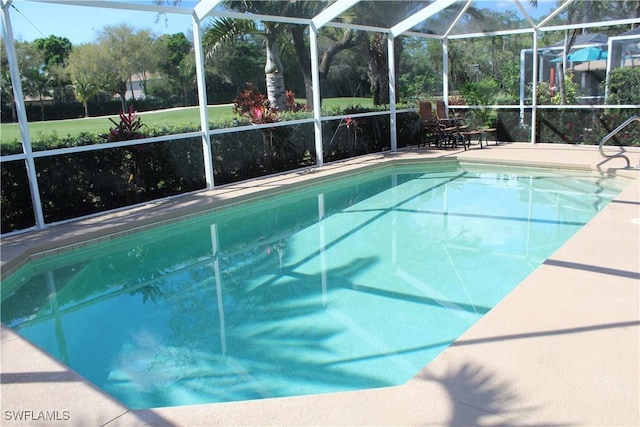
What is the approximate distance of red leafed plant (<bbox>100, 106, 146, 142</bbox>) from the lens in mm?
7694

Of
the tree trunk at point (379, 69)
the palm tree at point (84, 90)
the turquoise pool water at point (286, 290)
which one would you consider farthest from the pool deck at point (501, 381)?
the palm tree at point (84, 90)

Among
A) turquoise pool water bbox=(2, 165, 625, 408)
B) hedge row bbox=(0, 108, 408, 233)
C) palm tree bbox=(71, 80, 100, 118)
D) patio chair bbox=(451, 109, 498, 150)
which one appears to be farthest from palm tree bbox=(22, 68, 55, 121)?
turquoise pool water bbox=(2, 165, 625, 408)

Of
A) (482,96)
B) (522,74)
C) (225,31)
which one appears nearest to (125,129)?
(225,31)

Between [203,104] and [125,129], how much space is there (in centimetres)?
127

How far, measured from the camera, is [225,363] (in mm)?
3832

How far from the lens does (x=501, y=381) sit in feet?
8.84

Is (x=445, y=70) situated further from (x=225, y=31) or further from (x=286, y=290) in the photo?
(x=286, y=290)

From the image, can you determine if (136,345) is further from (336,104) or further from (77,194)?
(336,104)

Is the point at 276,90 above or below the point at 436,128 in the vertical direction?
above

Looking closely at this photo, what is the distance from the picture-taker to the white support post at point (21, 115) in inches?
241

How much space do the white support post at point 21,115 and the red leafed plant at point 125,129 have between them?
1.28m

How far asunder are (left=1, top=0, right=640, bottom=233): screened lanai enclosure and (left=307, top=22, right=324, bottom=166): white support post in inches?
0.9

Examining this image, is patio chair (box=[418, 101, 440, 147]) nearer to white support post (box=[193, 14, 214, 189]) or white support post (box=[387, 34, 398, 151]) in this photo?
white support post (box=[387, 34, 398, 151])

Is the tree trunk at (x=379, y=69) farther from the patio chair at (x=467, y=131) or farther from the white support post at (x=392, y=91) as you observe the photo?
the patio chair at (x=467, y=131)
